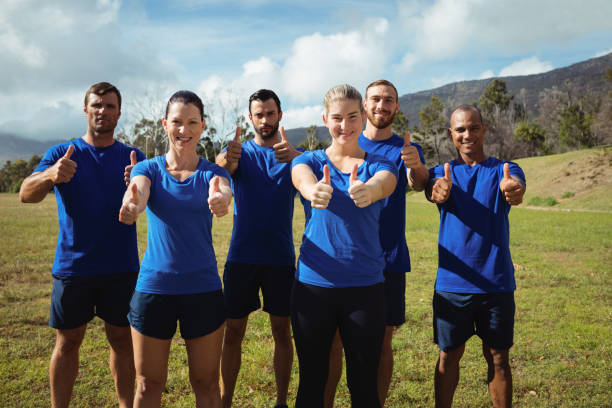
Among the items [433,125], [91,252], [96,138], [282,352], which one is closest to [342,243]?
[282,352]

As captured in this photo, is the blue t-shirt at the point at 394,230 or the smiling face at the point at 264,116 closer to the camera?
the blue t-shirt at the point at 394,230

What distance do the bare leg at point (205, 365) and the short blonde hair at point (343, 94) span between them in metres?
1.67

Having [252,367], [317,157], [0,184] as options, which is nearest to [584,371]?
[252,367]

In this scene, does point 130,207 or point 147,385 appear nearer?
point 130,207

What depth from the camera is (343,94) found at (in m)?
2.71

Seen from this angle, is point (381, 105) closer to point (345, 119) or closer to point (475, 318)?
point (345, 119)

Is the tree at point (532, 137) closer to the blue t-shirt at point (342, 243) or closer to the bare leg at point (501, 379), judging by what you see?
the bare leg at point (501, 379)

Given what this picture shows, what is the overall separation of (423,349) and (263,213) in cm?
305

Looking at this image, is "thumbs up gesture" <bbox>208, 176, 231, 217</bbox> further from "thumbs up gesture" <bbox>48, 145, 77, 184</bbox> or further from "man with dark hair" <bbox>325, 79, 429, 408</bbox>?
"man with dark hair" <bbox>325, 79, 429, 408</bbox>

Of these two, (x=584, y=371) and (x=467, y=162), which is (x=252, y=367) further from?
(x=584, y=371)

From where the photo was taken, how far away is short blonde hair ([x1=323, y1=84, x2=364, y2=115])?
2711 mm

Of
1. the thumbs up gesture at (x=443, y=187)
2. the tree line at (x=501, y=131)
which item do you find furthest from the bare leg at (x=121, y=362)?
the tree line at (x=501, y=131)

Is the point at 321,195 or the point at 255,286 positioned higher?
the point at 321,195

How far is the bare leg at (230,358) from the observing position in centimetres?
370
